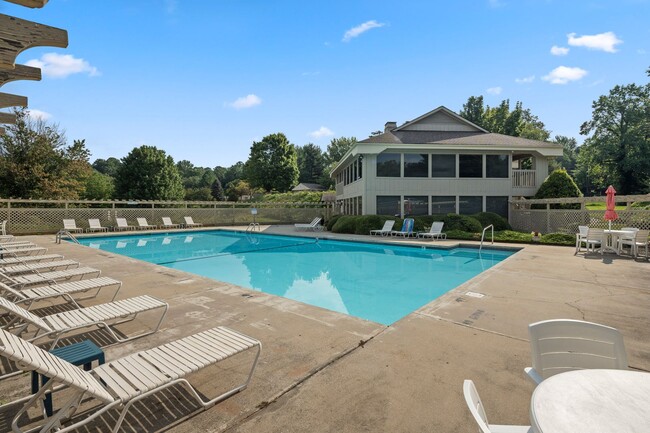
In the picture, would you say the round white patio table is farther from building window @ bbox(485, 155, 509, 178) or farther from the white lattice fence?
building window @ bbox(485, 155, 509, 178)

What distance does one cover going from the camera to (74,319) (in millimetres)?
3512

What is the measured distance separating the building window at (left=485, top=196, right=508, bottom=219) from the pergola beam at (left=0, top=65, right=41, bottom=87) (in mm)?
17584

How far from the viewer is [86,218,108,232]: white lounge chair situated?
18734mm

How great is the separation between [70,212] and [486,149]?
23059 mm

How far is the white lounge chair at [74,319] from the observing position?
9.95ft

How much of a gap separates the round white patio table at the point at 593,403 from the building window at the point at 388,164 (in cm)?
1555

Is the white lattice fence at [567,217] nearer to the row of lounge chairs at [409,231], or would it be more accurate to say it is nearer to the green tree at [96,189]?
the row of lounge chairs at [409,231]

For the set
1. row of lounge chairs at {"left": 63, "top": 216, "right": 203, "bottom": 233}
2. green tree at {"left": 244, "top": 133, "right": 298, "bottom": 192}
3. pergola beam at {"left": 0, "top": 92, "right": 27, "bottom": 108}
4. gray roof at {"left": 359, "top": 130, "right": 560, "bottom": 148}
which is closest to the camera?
pergola beam at {"left": 0, "top": 92, "right": 27, "bottom": 108}

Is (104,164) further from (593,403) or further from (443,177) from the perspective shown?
(593,403)

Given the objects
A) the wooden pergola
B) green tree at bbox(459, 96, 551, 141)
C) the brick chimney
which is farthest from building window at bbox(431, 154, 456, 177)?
green tree at bbox(459, 96, 551, 141)

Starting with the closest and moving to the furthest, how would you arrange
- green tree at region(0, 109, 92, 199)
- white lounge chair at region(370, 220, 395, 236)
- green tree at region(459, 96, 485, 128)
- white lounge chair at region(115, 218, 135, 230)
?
white lounge chair at region(370, 220, 395, 236) < white lounge chair at region(115, 218, 135, 230) < green tree at region(0, 109, 92, 199) < green tree at region(459, 96, 485, 128)

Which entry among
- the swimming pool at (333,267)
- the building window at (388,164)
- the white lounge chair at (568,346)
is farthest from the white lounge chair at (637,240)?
→ the white lounge chair at (568,346)

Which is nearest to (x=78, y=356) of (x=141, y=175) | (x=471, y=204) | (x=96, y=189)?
(x=471, y=204)

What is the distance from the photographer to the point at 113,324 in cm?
425
